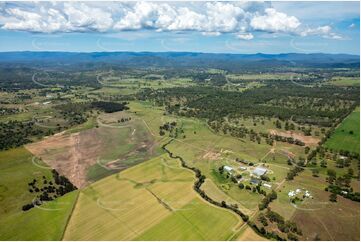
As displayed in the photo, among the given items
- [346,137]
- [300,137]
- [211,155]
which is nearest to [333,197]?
[211,155]

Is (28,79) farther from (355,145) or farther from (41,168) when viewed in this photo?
(355,145)

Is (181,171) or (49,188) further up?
(49,188)

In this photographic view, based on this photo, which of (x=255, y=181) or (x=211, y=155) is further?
(x=211, y=155)

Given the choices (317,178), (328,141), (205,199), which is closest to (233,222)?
(205,199)

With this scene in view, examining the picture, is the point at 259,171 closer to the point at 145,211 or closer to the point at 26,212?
the point at 145,211

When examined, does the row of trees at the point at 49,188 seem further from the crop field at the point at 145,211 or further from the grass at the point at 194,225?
the grass at the point at 194,225

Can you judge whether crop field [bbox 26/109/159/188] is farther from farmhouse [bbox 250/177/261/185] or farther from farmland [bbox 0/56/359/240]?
farmhouse [bbox 250/177/261/185]

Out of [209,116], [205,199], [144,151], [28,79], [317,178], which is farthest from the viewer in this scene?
[28,79]
